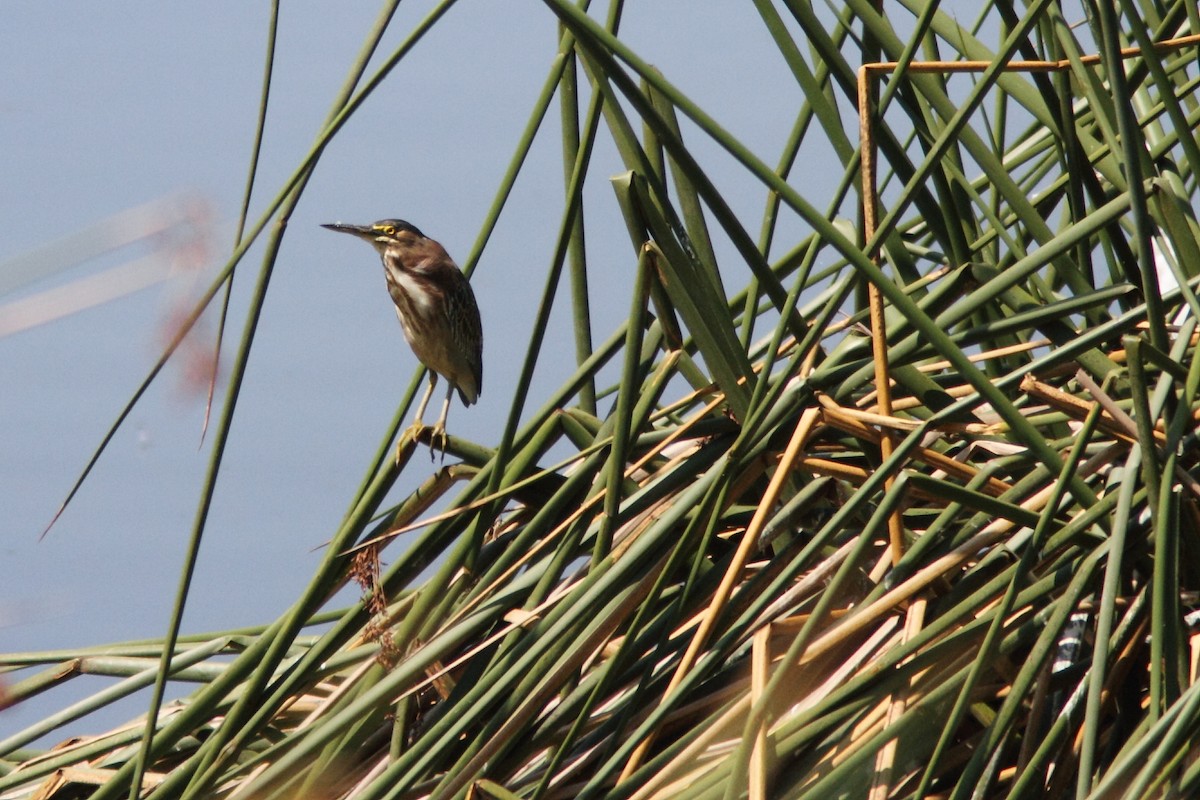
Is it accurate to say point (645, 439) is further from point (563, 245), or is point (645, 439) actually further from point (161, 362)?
point (161, 362)

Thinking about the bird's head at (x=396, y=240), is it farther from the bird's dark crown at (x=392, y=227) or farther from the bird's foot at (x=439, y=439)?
the bird's foot at (x=439, y=439)

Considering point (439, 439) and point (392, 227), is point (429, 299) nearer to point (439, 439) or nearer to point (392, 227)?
point (392, 227)

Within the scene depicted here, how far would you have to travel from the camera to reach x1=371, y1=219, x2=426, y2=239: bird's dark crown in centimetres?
376

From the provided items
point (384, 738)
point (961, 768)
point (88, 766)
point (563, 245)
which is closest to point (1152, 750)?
point (961, 768)

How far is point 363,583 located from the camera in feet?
5.56

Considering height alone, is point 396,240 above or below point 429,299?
above

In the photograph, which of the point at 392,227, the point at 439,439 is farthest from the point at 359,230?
the point at 439,439

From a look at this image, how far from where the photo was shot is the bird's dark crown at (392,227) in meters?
3.76

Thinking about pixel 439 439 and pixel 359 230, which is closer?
pixel 439 439

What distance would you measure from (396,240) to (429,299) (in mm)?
226

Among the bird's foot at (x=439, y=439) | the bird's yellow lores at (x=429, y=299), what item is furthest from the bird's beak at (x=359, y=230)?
the bird's foot at (x=439, y=439)

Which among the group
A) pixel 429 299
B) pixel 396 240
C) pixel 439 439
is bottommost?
pixel 439 439

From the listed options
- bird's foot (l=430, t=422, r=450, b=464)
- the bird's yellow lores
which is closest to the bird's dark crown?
the bird's yellow lores

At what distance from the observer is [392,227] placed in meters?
3.77
